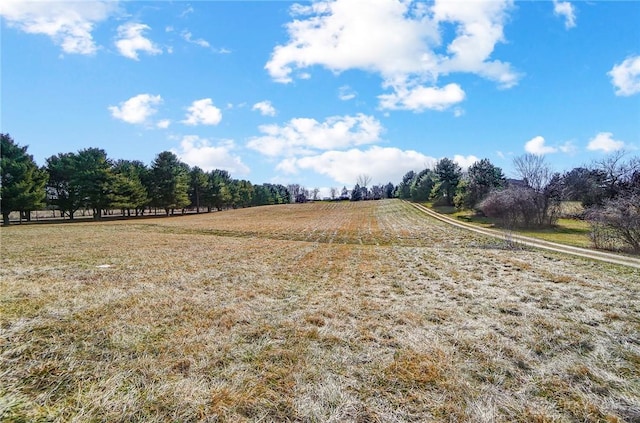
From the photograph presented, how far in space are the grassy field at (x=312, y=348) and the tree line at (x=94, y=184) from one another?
31.9 m

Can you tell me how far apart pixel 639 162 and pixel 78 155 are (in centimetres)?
6465

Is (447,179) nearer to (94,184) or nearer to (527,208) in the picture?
(527,208)

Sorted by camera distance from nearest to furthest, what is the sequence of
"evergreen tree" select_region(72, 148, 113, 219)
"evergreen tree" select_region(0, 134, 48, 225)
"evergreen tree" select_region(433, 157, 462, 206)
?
"evergreen tree" select_region(0, 134, 48, 225)
"evergreen tree" select_region(72, 148, 113, 219)
"evergreen tree" select_region(433, 157, 462, 206)

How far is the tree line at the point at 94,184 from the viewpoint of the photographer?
1249 inches

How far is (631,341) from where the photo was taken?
495 cm

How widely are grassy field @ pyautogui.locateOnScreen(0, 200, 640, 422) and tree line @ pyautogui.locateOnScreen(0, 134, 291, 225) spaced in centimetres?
3187

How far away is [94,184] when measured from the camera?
4141cm

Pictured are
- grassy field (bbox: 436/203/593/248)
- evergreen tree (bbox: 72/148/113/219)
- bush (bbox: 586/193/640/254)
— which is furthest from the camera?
evergreen tree (bbox: 72/148/113/219)

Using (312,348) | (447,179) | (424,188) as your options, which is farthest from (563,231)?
(424,188)

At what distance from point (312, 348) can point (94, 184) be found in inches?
1890

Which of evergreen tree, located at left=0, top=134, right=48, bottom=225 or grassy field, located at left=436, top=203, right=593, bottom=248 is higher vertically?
evergreen tree, located at left=0, top=134, right=48, bottom=225

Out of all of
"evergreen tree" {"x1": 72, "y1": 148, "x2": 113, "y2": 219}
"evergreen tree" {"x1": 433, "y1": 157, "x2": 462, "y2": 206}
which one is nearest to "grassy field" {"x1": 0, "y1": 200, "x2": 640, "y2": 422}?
"evergreen tree" {"x1": 72, "y1": 148, "x2": 113, "y2": 219}

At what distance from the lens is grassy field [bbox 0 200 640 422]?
322 cm

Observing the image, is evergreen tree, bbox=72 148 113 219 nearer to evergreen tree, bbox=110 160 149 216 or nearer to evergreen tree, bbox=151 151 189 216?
evergreen tree, bbox=110 160 149 216
